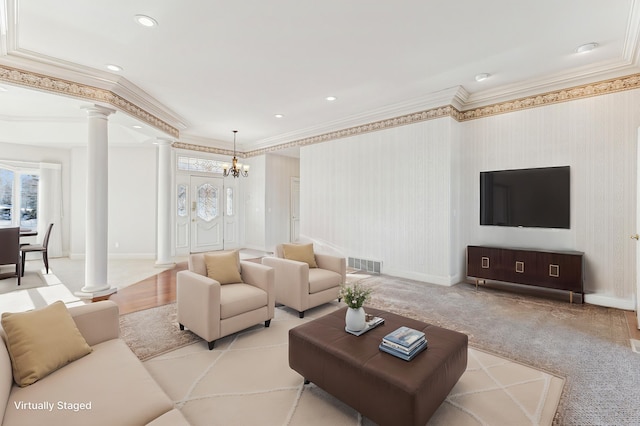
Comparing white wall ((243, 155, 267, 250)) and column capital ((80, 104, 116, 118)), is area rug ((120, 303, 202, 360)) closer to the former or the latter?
column capital ((80, 104, 116, 118))

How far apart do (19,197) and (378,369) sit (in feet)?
30.1

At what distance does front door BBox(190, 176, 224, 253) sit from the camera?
7.92 meters

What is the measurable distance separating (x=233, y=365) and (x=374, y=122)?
15.8 ft

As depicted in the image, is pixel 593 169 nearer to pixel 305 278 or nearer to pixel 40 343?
pixel 305 278

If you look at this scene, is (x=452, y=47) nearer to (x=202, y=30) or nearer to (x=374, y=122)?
(x=374, y=122)

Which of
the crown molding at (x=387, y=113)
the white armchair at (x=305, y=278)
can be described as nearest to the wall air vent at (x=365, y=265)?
the white armchair at (x=305, y=278)

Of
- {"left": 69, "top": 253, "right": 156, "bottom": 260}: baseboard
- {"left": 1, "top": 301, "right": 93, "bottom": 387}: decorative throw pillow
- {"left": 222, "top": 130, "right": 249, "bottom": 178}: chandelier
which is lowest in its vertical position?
{"left": 69, "top": 253, "right": 156, "bottom": 260}: baseboard

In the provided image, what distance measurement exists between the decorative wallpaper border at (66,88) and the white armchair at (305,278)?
321 centimetres

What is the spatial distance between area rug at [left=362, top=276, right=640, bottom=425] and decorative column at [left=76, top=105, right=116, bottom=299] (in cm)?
400

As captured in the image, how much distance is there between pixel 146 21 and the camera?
2928 millimetres

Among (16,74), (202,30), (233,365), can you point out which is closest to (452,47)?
(202,30)

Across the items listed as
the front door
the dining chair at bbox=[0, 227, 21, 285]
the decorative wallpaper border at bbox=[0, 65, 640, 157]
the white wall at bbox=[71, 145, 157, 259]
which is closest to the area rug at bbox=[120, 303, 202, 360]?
the decorative wallpaper border at bbox=[0, 65, 640, 157]

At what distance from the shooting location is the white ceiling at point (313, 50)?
279cm

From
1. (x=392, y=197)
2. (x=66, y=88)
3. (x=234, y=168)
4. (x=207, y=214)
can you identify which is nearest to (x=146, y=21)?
(x=66, y=88)
